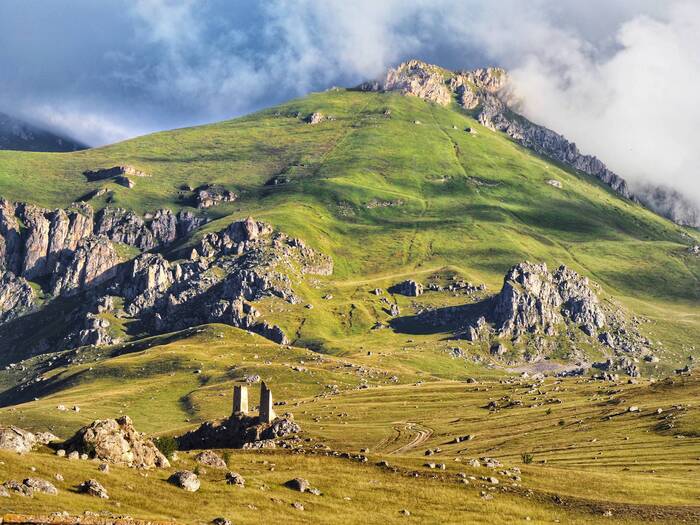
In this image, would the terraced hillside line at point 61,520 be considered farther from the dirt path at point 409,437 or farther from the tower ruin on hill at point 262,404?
the dirt path at point 409,437

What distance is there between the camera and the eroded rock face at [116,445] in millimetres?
73375

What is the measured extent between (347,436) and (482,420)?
112 ft

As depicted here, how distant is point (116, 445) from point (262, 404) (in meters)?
92.4

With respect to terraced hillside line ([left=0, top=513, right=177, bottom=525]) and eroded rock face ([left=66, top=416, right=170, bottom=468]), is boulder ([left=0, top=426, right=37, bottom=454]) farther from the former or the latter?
terraced hillside line ([left=0, top=513, right=177, bottom=525])

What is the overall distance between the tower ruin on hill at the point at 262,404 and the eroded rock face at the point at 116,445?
284ft

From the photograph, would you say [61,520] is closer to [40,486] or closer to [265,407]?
[40,486]

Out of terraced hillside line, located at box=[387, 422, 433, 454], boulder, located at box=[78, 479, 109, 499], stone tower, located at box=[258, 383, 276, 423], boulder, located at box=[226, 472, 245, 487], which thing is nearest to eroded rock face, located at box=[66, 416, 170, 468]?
boulder, located at box=[226, 472, 245, 487]

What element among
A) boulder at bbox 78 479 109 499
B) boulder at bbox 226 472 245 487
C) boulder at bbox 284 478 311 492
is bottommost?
boulder at bbox 284 478 311 492

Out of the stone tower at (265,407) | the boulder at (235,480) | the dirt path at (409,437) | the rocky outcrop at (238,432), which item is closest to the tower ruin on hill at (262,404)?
the stone tower at (265,407)

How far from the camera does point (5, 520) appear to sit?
48.2 meters

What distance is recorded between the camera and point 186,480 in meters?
68.2

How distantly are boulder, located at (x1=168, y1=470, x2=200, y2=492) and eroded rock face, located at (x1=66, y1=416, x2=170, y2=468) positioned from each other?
5.95 meters

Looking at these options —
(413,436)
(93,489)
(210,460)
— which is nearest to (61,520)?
(93,489)

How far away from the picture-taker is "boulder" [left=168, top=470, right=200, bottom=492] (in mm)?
67750
